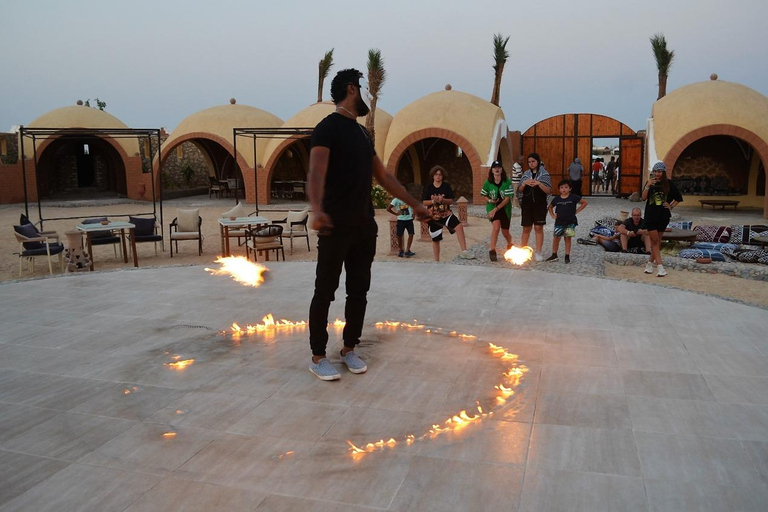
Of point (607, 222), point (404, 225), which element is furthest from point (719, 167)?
point (404, 225)

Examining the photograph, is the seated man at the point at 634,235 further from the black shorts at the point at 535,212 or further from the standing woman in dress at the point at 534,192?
the black shorts at the point at 535,212

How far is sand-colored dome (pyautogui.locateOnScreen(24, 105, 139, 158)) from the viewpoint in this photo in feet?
84.2

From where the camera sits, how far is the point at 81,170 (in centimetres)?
2853

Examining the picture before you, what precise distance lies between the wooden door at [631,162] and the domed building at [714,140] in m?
1.56

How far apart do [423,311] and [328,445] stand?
254 centimetres

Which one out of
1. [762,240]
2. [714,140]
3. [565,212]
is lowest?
[762,240]

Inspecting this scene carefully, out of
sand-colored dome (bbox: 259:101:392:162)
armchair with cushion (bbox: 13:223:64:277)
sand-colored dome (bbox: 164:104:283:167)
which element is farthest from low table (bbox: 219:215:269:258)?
sand-colored dome (bbox: 164:104:283:167)

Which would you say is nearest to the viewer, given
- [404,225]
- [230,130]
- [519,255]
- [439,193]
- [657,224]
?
[657,224]

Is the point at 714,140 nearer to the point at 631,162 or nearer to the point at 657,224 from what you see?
the point at 631,162

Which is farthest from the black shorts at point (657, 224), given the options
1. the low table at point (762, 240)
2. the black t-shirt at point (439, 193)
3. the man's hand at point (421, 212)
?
the man's hand at point (421, 212)

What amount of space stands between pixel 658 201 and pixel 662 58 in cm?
2135

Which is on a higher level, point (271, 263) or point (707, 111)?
point (707, 111)

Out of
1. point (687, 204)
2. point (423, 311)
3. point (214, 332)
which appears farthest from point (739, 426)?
point (687, 204)

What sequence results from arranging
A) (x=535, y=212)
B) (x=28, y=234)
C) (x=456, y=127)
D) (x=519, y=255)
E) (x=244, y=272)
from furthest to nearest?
1. (x=456, y=127)
2. (x=28, y=234)
3. (x=519, y=255)
4. (x=535, y=212)
5. (x=244, y=272)
